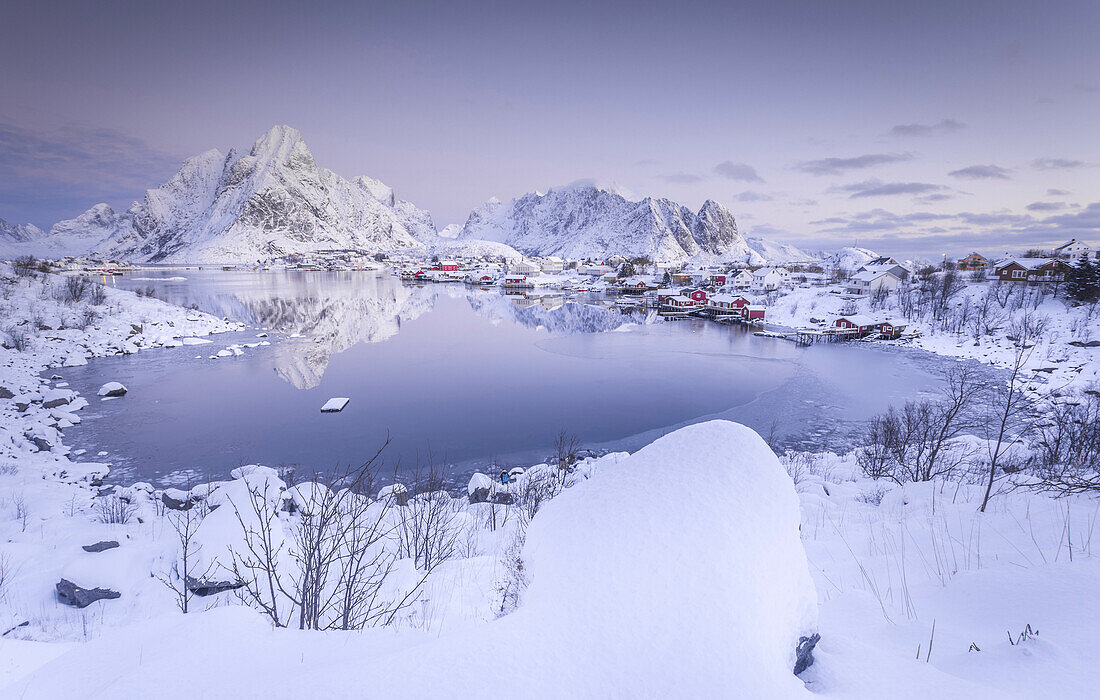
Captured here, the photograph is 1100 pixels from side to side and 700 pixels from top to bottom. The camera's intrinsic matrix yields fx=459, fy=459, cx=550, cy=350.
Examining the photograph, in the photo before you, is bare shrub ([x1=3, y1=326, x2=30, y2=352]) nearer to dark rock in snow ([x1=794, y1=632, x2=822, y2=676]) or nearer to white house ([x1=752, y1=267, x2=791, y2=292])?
dark rock in snow ([x1=794, y1=632, x2=822, y2=676])

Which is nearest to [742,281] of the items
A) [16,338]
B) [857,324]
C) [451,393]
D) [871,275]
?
[871,275]

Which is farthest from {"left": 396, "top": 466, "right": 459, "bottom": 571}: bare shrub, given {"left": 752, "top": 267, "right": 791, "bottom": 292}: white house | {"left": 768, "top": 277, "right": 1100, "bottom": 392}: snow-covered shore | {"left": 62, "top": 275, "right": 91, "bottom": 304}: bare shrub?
{"left": 752, "top": 267, "right": 791, "bottom": 292}: white house

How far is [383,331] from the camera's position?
1671 inches

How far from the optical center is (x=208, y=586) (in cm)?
640

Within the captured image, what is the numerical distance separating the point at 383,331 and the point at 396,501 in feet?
113

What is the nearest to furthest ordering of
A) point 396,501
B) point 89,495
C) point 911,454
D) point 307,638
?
point 307,638, point 396,501, point 89,495, point 911,454

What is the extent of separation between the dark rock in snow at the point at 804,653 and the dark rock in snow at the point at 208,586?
22.8 ft

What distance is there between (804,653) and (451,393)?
76.2 ft

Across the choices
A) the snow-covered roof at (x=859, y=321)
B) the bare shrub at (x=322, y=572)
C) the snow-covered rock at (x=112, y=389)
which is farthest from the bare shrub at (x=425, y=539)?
the snow-covered roof at (x=859, y=321)

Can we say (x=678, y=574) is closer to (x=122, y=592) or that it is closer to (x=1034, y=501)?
(x=1034, y=501)

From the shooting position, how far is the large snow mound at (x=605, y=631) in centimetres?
191

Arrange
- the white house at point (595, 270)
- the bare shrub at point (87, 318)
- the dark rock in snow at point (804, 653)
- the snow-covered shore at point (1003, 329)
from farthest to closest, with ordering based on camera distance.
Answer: the white house at point (595, 270) < the bare shrub at point (87, 318) < the snow-covered shore at point (1003, 329) < the dark rock in snow at point (804, 653)

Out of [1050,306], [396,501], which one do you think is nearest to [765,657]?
[396,501]

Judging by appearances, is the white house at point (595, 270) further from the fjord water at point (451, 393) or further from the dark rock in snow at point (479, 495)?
the dark rock in snow at point (479, 495)
